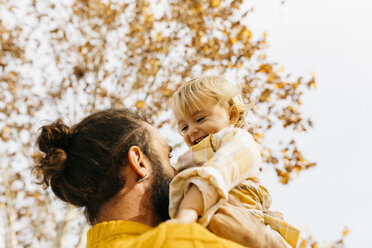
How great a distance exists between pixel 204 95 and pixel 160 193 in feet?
3.67

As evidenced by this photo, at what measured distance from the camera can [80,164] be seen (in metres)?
2.24

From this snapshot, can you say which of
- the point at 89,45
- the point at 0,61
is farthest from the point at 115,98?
the point at 0,61

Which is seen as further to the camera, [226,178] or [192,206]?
[226,178]

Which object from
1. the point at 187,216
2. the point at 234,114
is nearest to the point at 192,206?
the point at 187,216

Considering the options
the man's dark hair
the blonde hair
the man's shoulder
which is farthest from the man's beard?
the blonde hair

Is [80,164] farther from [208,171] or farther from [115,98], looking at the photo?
[115,98]

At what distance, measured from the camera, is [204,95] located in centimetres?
306

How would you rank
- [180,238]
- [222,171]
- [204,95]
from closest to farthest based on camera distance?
[180,238] → [222,171] → [204,95]

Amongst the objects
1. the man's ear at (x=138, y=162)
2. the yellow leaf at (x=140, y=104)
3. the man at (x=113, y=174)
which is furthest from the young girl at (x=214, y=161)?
the yellow leaf at (x=140, y=104)

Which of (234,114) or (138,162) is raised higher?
(234,114)

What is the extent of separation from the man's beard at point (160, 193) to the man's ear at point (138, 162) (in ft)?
0.25

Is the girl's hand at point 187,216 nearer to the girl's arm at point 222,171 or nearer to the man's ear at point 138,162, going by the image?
the girl's arm at point 222,171

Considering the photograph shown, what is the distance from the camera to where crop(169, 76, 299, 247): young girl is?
1788mm

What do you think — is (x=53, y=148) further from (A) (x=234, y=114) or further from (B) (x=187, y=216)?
(A) (x=234, y=114)
